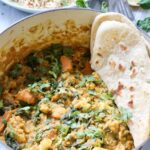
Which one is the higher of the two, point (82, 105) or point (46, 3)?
point (46, 3)

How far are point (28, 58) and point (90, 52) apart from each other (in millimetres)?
310

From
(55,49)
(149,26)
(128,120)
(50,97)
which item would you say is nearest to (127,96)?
(128,120)

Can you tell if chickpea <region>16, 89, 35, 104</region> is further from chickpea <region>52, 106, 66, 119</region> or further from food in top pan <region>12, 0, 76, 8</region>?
food in top pan <region>12, 0, 76, 8</region>

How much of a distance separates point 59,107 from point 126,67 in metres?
0.35

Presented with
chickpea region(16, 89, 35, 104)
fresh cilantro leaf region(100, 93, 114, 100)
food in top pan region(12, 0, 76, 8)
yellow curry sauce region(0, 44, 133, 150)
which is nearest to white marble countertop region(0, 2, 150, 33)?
food in top pan region(12, 0, 76, 8)

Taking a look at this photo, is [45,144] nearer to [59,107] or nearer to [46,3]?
[59,107]

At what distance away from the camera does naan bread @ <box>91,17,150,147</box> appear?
175cm

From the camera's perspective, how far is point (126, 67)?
1.91m

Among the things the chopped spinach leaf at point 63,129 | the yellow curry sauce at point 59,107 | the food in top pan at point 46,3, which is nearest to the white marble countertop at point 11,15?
the food in top pan at point 46,3

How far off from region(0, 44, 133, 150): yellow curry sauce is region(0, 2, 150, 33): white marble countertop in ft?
1.58

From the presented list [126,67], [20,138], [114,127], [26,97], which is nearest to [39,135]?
[20,138]

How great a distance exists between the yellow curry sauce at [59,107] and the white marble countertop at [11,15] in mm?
482

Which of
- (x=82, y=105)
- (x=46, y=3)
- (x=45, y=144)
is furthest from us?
(x=46, y=3)

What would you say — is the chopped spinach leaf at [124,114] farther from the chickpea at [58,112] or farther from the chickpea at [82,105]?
the chickpea at [58,112]
